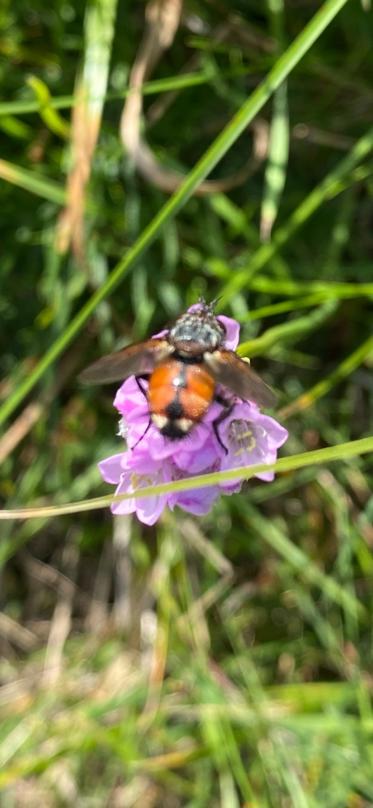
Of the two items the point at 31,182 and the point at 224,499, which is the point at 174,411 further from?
the point at 224,499

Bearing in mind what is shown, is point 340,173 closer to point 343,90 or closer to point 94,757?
point 343,90

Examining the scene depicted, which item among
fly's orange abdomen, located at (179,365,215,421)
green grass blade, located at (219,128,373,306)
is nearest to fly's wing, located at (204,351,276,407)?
fly's orange abdomen, located at (179,365,215,421)

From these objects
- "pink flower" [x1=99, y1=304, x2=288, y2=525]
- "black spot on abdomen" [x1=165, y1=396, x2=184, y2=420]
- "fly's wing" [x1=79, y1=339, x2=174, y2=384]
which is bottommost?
"pink flower" [x1=99, y1=304, x2=288, y2=525]

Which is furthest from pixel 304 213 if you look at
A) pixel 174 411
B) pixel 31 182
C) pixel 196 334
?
pixel 174 411

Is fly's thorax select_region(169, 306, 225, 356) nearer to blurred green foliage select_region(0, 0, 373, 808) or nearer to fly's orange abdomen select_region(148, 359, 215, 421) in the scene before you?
fly's orange abdomen select_region(148, 359, 215, 421)

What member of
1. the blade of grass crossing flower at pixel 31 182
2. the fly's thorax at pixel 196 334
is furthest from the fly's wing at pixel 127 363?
the blade of grass crossing flower at pixel 31 182

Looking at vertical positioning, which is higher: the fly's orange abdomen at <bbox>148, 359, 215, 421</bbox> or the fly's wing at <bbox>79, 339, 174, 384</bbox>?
the fly's wing at <bbox>79, 339, 174, 384</bbox>

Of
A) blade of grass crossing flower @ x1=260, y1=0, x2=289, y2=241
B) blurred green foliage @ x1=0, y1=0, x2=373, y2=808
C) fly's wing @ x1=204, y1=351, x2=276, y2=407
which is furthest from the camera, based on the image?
blurred green foliage @ x1=0, y1=0, x2=373, y2=808

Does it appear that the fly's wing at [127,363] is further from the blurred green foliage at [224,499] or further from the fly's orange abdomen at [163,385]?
the blurred green foliage at [224,499]
